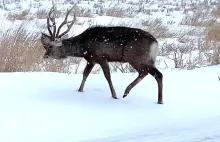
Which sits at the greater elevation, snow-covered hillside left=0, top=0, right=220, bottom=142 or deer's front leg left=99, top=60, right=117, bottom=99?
deer's front leg left=99, top=60, right=117, bottom=99

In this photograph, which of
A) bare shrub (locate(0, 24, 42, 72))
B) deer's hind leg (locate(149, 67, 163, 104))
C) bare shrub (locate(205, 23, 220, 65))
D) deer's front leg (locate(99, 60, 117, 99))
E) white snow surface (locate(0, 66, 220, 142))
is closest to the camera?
white snow surface (locate(0, 66, 220, 142))

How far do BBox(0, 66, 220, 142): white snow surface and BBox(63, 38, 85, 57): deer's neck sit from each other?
49cm

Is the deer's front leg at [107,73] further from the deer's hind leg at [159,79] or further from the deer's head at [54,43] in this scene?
the deer's head at [54,43]

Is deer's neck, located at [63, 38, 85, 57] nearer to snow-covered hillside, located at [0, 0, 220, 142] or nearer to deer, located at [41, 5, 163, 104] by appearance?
deer, located at [41, 5, 163, 104]

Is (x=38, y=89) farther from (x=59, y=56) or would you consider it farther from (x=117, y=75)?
(x=117, y=75)

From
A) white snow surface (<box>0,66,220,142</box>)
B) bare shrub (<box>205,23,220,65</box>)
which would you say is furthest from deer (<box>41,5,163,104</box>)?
bare shrub (<box>205,23,220,65</box>)

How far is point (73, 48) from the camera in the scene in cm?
756

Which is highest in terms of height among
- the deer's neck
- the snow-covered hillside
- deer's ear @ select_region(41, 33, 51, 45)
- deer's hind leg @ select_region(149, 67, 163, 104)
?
deer's ear @ select_region(41, 33, 51, 45)

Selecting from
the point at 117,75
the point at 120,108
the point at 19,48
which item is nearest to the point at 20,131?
the point at 120,108

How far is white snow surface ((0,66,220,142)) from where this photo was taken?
5.40 m

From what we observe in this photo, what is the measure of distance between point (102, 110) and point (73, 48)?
57.4 inches

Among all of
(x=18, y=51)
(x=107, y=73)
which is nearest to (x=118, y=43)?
(x=107, y=73)

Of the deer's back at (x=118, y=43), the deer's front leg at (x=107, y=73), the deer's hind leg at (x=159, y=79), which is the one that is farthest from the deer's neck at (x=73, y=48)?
the deer's hind leg at (x=159, y=79)

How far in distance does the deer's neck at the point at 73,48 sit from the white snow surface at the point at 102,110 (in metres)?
0.49
